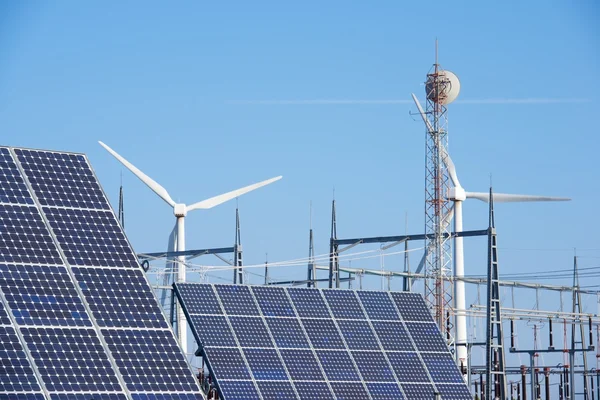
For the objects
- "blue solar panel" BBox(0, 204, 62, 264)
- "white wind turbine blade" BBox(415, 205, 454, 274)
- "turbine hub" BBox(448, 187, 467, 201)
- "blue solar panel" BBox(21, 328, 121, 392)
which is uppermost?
"turbine hub" BBox(448, 187, 467, 201)

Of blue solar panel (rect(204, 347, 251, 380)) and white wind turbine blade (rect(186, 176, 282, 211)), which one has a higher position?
white wind turbine blade (rect(186, 176, 282, 211))

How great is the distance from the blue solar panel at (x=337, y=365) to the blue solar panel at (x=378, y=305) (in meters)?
3.09

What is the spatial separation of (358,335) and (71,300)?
12.8m

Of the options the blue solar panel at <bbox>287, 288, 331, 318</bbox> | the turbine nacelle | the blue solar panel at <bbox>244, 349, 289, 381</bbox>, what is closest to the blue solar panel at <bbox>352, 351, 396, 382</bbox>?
the blue solar panel at <bbox>287, 288, 331, 318</bbox>

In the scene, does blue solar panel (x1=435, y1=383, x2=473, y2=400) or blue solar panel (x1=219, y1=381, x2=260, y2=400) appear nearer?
blue solar panel (x1=219, y1=381, x2=260, y2=400)

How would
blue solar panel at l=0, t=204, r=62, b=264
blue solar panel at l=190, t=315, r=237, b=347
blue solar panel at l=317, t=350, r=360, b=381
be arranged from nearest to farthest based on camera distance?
blue solar panel at l=0, t=204, r=62, b=264
blue solar panel at l=190, t=315, r=237, b=347
blue solar panel at l=317, t=350, r=360, b=381

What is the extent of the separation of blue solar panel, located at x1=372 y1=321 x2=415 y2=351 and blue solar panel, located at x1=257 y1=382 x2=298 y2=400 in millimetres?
5760

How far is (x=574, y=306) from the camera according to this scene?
347 ft

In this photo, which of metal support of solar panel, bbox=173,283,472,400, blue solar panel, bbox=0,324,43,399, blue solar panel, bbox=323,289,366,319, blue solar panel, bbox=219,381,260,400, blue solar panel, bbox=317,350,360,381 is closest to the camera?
blue solar panel, bbox=0,324,43,399

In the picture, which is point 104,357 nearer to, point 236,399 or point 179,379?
point 179,379

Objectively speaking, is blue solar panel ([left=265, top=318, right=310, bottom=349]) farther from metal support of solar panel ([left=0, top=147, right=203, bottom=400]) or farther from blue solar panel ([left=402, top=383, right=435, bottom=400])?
metal support of solar panel ([left=0, top=147, right=203, bottom=400])

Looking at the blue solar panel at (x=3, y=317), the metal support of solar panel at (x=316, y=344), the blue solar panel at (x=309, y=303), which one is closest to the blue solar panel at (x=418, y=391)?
the metal support of solar panel at (x=316, y=344)

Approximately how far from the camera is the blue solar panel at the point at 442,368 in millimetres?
50031

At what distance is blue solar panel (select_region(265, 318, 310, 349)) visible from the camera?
159ft
